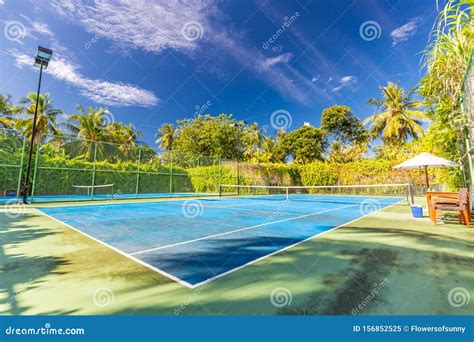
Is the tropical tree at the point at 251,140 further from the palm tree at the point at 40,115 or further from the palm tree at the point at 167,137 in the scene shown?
the palm tree at the point at 40,115

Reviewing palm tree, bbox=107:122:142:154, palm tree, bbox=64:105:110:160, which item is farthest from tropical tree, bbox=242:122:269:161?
palm tree, bbox=64:105:110:160

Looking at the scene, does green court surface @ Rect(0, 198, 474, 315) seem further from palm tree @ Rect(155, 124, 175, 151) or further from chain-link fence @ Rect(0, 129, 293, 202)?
palm tree @ Rect(155, 124, 175, 151)

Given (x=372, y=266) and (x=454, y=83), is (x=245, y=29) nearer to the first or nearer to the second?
(x=454, y=83)

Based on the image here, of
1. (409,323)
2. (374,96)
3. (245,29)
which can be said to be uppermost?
(245,29)

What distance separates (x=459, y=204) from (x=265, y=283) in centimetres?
656

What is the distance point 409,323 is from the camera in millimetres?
2039

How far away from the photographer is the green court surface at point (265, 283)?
7.12 feet

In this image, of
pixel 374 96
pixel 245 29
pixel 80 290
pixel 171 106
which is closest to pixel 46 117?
pixel 171 106

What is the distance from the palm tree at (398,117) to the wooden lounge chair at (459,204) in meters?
26.3

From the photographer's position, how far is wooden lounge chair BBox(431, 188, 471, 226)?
6066 mm

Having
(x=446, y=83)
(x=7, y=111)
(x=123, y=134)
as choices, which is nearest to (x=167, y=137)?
(x=123, y=134)

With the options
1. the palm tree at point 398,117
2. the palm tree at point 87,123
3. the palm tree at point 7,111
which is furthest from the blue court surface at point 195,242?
the palm tree at point 87,123

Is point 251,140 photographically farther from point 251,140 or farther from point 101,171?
point 101,171

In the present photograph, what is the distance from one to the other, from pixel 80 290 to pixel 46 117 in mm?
36523
